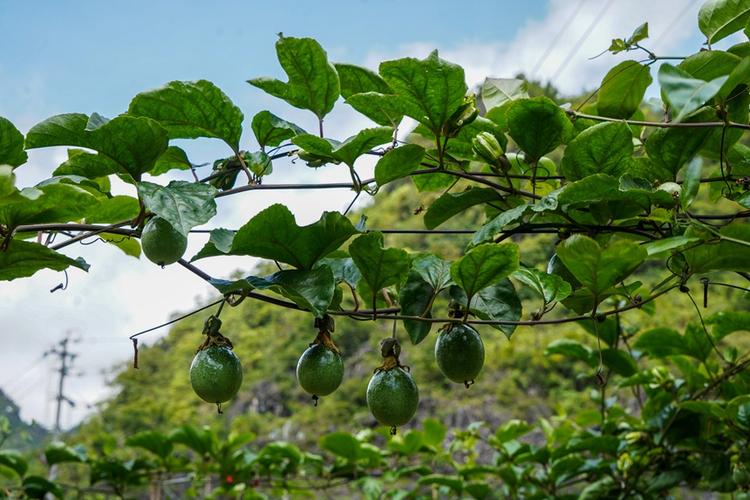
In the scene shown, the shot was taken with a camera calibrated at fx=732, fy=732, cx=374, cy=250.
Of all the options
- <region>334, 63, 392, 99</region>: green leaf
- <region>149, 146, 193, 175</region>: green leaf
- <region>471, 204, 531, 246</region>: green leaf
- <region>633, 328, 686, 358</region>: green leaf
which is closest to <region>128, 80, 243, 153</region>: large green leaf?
<region>149, 146, 193, 175</region>: green leaf

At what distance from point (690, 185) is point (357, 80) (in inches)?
12.6

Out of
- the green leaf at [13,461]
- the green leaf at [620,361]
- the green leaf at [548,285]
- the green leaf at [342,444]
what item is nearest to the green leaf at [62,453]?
the green leaf at [13,461]

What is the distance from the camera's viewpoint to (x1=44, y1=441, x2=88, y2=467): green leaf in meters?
1.72

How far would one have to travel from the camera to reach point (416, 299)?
68cm

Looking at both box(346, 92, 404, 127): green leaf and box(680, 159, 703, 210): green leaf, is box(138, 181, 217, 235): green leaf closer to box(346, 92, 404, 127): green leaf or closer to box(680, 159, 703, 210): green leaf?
box(346, 92, 404, 127): green leaf

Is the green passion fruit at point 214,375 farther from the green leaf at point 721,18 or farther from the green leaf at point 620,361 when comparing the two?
the green leaf at point 620,361

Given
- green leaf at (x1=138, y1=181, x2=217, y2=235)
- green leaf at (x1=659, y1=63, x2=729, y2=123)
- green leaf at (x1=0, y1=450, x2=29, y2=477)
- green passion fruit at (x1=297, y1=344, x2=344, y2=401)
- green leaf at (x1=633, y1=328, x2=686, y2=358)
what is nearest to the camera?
green leaf at (x1=659, y1=63, x2=729, y2=123)

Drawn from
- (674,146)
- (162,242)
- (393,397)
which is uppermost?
(674,146)

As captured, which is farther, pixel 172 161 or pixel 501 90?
pixel 501 90

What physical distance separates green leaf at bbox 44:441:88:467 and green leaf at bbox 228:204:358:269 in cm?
137

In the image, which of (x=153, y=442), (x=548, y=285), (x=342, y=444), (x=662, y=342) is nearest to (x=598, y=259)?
(x=548, y=285)

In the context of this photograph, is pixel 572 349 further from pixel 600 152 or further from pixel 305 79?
pixel 305 79

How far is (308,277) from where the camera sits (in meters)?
0.60

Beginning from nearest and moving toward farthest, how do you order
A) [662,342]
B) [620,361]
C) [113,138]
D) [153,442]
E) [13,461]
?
[113,138], [662,342], [620,361], [13,461], [153,442]
